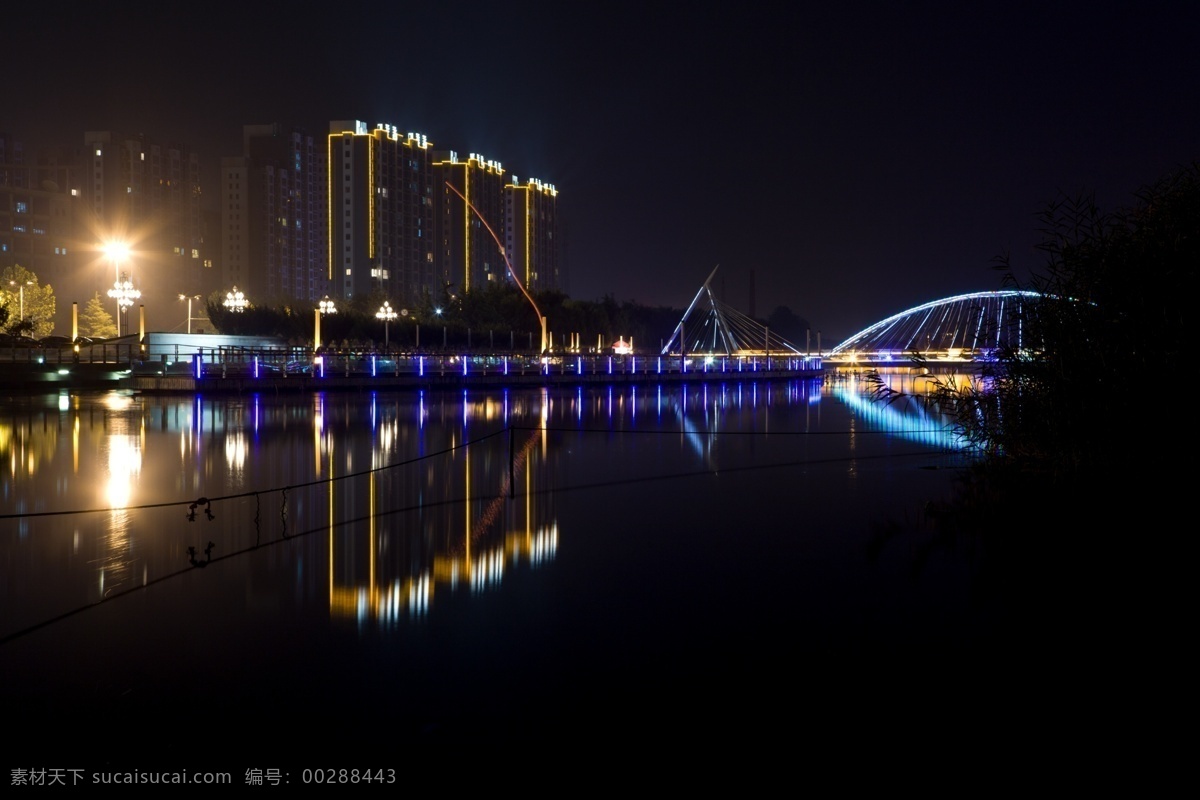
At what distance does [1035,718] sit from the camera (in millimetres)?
4516

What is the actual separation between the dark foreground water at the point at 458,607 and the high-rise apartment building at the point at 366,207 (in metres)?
84.3

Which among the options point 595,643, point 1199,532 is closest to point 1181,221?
point 1199,532

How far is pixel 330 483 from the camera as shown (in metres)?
11.4

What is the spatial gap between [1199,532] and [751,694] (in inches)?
200

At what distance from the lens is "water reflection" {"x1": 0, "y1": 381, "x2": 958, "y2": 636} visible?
697cm

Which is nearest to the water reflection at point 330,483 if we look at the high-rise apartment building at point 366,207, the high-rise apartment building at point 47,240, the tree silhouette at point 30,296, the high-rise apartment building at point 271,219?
the tree silhouette at point 30,296

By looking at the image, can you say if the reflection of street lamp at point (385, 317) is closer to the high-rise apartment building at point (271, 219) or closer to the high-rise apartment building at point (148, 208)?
the high-rise apartment building at point (148, 208)

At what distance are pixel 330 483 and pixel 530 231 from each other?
107708 mm

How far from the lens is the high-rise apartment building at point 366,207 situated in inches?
3748

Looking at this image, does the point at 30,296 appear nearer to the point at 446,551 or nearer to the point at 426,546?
the point at 426,546

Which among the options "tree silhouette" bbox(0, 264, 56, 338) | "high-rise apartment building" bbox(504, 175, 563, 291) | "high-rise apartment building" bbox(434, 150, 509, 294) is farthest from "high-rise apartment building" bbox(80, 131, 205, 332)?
"high-rise apartment building" bbox(504, 175, 563, 291)

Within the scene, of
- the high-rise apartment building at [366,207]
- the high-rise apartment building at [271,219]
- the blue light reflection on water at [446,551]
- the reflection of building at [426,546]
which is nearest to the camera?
the blue light reflection on water at [446,551]

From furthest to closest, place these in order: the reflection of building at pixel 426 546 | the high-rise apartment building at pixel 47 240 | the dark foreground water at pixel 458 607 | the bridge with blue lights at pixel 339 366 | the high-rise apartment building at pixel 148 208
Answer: the high-rise apartment building at pixel 148 208
the high-rise apartment building at pixel 47 240
the bridge with blue lights at pixel 339 366
the reflection of building at pixel 426 546
the dark foreground water at pixel 458 607

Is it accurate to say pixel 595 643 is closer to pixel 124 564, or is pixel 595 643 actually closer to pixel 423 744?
pixel 423 744
